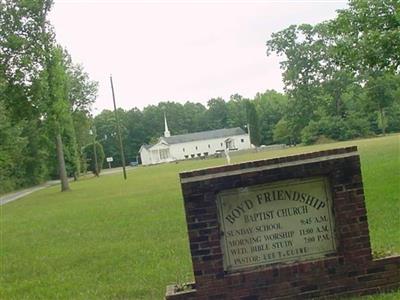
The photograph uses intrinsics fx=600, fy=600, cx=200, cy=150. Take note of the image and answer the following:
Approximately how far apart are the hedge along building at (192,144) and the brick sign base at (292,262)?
11072 cm

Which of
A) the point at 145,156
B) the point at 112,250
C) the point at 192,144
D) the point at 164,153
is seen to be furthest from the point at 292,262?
the point at 192,144

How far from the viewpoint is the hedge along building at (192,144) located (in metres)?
119

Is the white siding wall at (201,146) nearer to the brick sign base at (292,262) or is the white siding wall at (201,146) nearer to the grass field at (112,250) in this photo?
the grass field at (112,250)

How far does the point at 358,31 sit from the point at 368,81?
52414mm

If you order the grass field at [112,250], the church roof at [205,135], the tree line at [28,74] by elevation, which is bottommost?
the grass field at [112,250]

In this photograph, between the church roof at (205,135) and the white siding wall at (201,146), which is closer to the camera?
the white siding wall at (201,146)

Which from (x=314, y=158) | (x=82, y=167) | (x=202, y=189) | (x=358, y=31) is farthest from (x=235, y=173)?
(x=82, y=167)

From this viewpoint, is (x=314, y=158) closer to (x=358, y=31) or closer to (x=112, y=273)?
(x=112, y=273)

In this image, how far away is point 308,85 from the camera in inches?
3078

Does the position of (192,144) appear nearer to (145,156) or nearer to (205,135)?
(205,135)

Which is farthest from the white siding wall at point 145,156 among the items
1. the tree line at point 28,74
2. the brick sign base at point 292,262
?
the brick sign base at point 292,262

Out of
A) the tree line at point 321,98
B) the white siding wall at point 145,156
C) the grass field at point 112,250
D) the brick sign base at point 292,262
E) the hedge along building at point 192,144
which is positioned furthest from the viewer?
the hedge along building at point 192,144

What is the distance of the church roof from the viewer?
403 feet

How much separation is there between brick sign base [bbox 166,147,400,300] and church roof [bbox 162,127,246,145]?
11598cm
